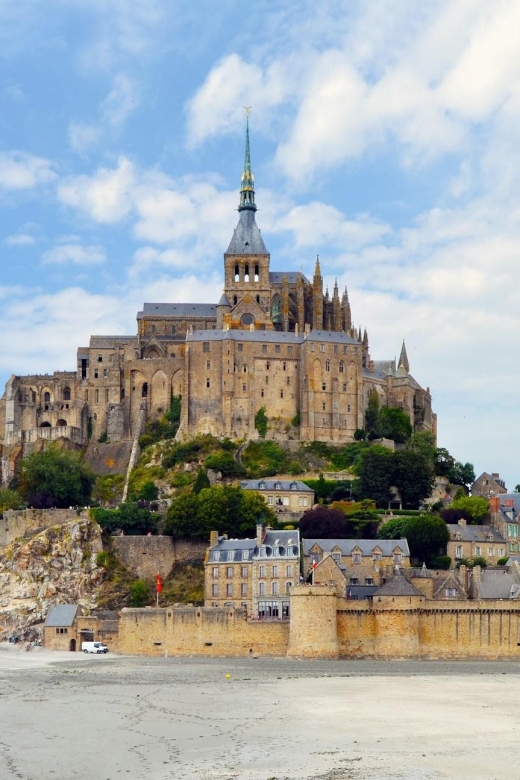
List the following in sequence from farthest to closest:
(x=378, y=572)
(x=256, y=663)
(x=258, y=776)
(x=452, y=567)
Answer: (x=452, y=567) → (x=378, y=572) → (x=256, y=663) → (x=258, y=776)

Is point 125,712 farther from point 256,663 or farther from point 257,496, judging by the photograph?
point 257,496

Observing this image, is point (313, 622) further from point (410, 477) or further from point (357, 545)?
point (410, 477)

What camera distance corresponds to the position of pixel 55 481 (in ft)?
301

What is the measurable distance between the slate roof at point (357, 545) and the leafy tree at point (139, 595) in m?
10.3

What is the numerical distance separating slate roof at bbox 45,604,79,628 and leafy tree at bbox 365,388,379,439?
34.6 meters

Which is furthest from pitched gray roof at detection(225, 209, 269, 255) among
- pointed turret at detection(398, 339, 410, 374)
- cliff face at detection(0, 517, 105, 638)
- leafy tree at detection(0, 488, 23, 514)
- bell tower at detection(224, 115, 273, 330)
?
cliff face at detection(0, 517, 105, 638)

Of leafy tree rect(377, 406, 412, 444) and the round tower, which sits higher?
leafy tree rect(377, 406, 412, 444)

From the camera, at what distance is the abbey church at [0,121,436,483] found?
327 feet

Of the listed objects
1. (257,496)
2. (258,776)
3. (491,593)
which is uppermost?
(257,496)

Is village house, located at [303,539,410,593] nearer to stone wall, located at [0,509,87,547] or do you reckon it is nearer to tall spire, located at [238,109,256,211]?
stone wall, located at [0,509,87,547]

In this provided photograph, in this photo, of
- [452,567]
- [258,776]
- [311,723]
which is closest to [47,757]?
[258,776]

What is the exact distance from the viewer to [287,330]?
349ft

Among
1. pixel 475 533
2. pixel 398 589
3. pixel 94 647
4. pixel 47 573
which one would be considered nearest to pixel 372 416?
pixel 475 533

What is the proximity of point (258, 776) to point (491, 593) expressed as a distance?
41707 mm
